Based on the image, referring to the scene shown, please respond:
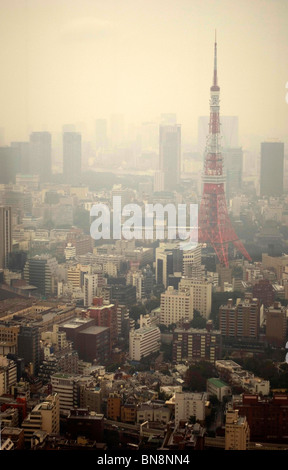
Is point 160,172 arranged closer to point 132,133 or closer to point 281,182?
point 132,133

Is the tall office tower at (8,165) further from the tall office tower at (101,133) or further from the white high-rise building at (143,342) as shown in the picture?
the white high-rise building at (143,342)

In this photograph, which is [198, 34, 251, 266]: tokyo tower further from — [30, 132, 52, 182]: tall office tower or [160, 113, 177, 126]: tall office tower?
[30, 132, 52, 182]: tall office tower

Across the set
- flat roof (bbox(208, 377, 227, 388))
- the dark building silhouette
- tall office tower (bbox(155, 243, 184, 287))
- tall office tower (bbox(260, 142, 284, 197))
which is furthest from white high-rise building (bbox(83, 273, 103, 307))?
the dark building silhouette

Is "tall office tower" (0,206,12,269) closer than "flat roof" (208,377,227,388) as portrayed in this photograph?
No

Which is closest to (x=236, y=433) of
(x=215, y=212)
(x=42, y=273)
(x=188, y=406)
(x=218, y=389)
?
(x=188, y=406)

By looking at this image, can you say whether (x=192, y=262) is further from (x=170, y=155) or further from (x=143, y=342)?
(x=143, y=342)

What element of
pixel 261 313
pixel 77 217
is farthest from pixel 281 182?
pixel 77 217
